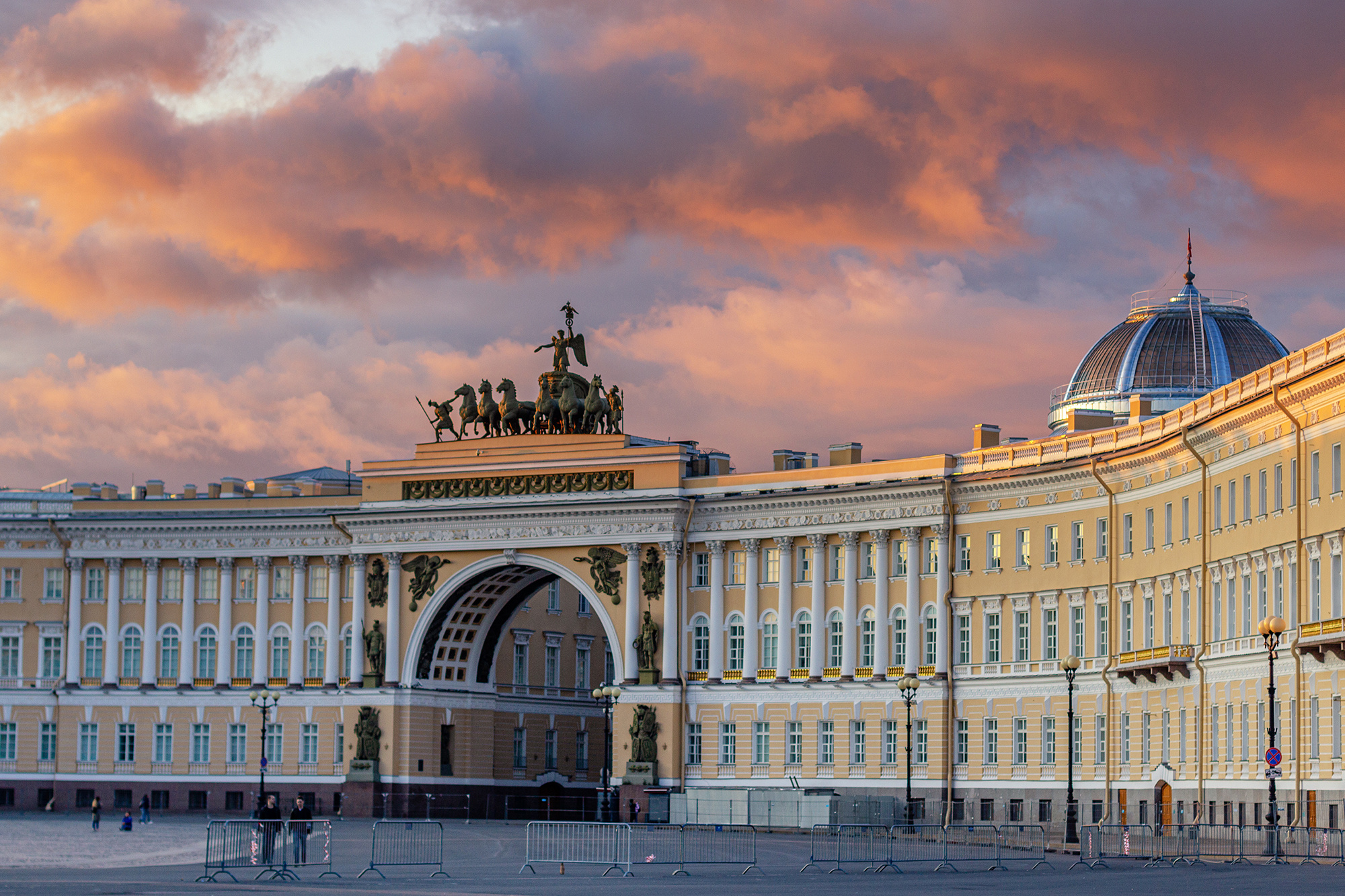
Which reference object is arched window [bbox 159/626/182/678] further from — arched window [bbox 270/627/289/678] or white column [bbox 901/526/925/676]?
white column [bbox 901/526/925/676]

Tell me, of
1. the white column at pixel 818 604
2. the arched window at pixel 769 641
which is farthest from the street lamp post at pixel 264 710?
the white column at pixel 818 604

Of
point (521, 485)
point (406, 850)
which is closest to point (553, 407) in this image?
point (521, 485)

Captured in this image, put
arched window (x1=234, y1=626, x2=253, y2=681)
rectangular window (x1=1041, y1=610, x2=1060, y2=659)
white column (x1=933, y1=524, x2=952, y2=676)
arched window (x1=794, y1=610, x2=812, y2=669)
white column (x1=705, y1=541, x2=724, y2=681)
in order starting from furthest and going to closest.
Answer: arched window (x1=234, y1=626, x2=253, y2=681), white column (x1=705, y1=541, x2=724, y2=681), arched window (x1=794, y1=610, x2=812, y2=669), white column (x1=933, y1=524, x2=952, y2=676), rectangular window (x1=1041, y1=610, x2=1060, y2=659)

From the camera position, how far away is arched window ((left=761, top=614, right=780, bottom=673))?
297 feet

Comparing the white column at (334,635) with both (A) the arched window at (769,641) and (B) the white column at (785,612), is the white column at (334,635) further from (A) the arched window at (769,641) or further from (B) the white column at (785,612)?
(B) the white column at (785,612)

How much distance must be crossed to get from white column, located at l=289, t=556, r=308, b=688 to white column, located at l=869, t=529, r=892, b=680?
28.0m

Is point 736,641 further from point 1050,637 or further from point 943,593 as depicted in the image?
Answer: point 1050,637

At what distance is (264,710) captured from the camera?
90.6 metres

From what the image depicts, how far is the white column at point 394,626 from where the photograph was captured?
9719 centimetres

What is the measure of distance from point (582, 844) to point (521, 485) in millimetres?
45046

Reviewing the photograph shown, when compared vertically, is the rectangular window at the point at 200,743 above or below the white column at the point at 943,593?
below

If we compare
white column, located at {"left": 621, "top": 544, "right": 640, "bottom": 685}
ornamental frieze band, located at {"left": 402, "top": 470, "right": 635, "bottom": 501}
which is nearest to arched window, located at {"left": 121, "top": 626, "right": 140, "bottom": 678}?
ornamental frieze band, located at {"left": 402, "top": 470, "right": 635, "bottom": 501}

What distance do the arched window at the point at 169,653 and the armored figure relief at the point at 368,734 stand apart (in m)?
10.9

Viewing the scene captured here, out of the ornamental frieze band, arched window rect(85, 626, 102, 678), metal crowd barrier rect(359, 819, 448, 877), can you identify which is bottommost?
metal crowd barrier rect(359, 819, 448, 877)
